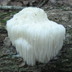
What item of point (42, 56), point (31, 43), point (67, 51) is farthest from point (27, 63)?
point (67, 51)

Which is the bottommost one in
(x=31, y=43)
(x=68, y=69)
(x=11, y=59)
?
(x=68, y=69)

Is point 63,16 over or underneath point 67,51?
over

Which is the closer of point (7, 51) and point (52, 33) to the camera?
point (52, 33)

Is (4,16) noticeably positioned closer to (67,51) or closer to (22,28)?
(22,28)

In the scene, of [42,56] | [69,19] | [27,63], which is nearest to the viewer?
[42,56]

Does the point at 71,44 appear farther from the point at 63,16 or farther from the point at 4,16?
the point at 4,16

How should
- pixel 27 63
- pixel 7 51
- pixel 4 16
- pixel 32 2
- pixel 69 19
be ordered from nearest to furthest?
pixel 27 63 → pixel 7 51 → pixel 69 19 → pixel 4 16 → pixel 32 2

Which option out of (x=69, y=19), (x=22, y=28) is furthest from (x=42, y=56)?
(x=69, y=19)
